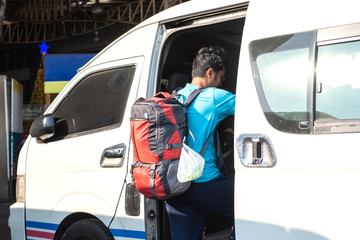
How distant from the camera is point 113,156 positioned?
3545mm

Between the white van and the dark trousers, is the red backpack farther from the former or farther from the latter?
the white van

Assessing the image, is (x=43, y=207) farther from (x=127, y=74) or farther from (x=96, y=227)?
(x=127, y=74)

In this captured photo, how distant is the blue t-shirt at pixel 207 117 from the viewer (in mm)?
3137

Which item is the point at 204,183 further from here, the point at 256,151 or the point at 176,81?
the point at 176,81

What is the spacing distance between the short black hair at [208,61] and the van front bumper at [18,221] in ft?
6.12

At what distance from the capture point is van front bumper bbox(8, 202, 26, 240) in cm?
417

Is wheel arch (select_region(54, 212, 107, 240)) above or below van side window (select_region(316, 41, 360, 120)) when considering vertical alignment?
below

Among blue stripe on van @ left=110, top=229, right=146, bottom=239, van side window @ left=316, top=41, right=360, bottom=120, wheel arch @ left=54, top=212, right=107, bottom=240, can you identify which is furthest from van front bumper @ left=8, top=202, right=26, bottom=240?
van side window @ left=316, top=41, right=360, bottom=120

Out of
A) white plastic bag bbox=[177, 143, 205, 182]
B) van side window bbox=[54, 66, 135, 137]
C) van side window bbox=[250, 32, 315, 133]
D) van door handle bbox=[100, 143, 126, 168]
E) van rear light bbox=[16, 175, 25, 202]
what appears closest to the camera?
van side window bbox=[250, 32, 315, 133]

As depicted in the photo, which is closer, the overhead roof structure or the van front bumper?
the van front bumper

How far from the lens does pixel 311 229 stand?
2578mm

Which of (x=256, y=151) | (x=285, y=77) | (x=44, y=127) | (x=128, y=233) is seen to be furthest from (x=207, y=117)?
(x=44, y=127)

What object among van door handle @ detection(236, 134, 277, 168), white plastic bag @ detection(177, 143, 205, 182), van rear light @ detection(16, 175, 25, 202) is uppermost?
van door handle @ detection(236, 134, 277, 168)

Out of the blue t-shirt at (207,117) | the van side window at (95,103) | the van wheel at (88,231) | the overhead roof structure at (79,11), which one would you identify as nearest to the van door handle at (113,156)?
the van side window at (95,103)
